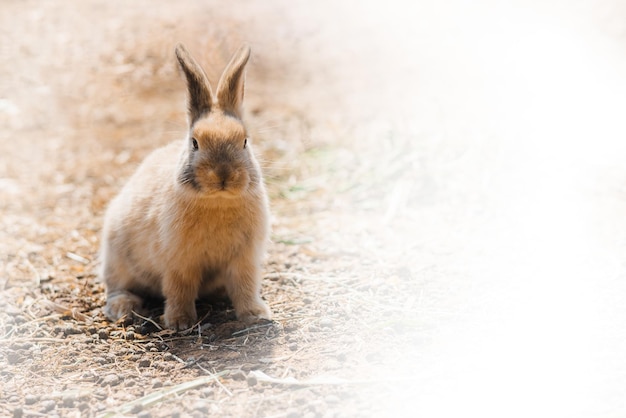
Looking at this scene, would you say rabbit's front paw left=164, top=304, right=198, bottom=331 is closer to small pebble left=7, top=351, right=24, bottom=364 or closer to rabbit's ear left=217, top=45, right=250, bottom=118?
small pebble left=7, top=351, right=24, bottom=364

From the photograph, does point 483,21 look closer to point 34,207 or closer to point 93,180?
point 93,180

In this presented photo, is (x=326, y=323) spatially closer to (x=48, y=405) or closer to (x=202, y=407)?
(x=202, y=407)

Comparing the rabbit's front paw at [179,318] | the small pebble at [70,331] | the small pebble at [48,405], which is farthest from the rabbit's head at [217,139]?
the small pebble at [48,405]

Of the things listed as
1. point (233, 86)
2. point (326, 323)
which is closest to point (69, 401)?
point (326, 323)

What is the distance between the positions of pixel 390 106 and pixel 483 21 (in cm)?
200

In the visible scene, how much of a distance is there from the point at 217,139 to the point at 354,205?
288cm

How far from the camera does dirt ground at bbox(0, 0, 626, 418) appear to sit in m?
3.73

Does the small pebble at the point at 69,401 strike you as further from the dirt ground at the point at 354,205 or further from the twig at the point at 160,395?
the twig at the point at 160,395

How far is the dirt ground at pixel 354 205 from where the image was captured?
3.73 meters

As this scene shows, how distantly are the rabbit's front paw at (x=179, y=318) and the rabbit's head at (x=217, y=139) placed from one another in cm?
85

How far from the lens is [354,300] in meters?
4.82

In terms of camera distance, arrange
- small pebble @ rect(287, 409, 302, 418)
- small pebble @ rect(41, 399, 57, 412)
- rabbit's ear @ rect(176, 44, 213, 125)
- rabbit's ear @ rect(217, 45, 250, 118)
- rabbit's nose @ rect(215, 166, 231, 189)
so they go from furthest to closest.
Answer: rabbit's ear @ rect(217, 45, 250, 118)
rabbit's ear @ rect(176, 44, 213, 125)
rabbit's nose @ rect(215, 166, 231, 189)
small pebble @ rect(41, 399, 57, 412)
small pebble @ rect(287, 409, 302, 418)

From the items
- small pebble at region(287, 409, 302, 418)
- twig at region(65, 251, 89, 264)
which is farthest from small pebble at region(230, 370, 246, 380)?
twig at region(65, 251, 89, 264)

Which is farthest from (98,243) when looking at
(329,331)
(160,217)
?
(329,331)
